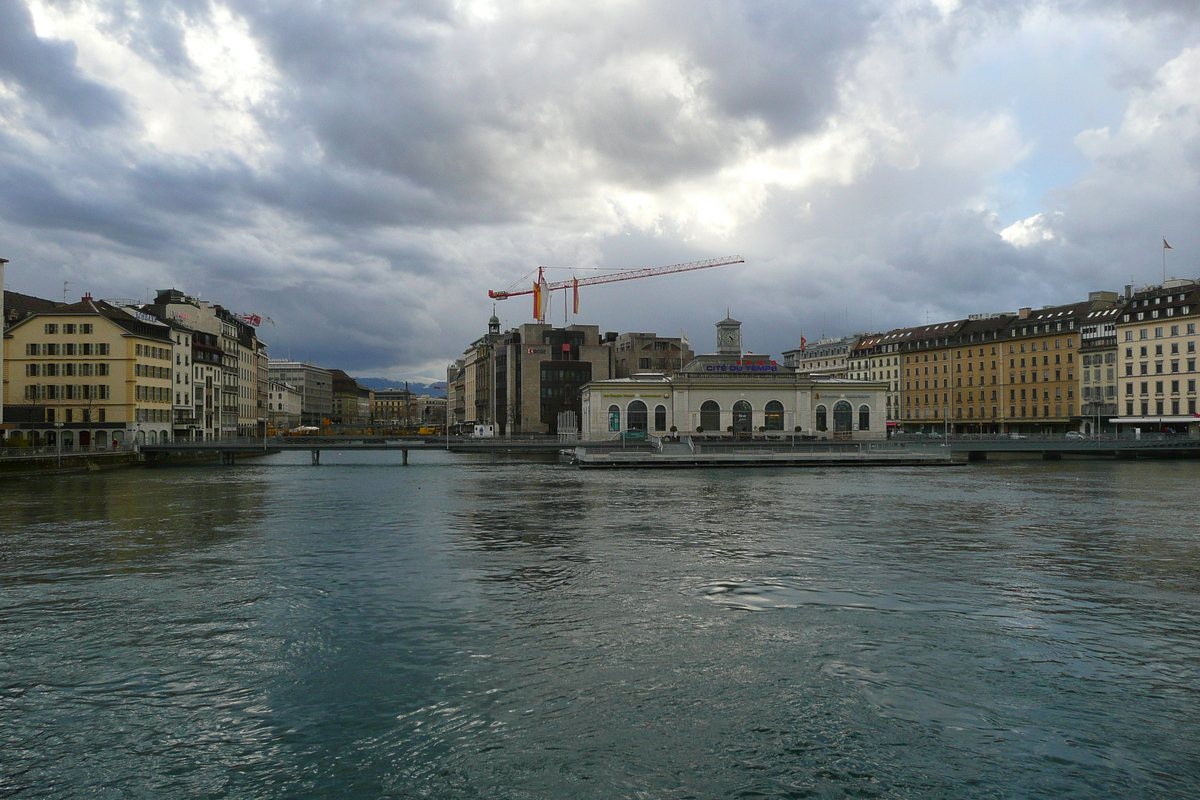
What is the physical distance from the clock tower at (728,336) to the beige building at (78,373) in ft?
259

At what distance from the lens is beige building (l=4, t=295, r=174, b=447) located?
102375 millimetres

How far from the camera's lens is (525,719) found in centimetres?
1471

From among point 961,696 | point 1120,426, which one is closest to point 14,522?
point 961,696

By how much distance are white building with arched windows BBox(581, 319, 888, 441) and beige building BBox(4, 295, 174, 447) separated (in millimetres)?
58575

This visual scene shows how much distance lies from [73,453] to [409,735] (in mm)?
84712

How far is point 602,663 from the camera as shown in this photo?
1773 centimetres

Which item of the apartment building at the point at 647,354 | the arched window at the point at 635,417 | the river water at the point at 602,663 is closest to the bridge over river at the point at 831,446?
the arched window at the point at 635,417

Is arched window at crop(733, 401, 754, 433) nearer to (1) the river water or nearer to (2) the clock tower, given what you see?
(2) the clock tower

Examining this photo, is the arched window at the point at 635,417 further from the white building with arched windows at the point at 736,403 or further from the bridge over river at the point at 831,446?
the bridge over river at the point at 831,446

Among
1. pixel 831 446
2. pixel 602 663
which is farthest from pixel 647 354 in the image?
pixel 602 663

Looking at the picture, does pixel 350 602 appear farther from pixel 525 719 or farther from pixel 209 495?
pixel 209 495

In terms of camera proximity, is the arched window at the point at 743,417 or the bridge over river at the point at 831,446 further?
the arched window at the point at 743,417

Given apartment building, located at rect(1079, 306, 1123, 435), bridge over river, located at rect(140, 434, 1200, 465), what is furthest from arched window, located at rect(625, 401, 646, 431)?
apartment building, located at rect(1079, 306, 1123, 435)

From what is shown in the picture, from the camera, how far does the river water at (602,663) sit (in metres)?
12.9
